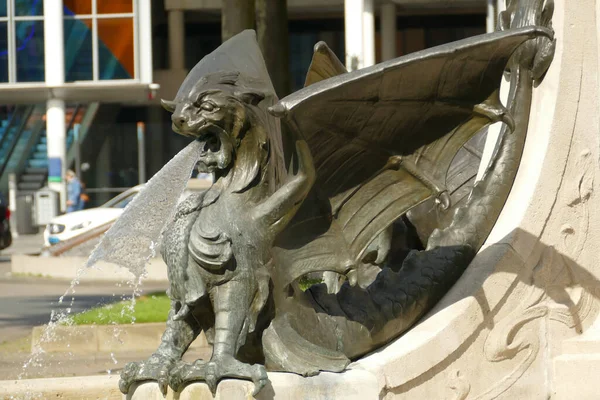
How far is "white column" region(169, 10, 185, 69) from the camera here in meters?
38.2

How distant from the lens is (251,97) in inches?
182

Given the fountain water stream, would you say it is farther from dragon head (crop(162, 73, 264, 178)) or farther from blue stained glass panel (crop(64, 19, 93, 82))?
blue stained glass panel (crop(64, 19, 93, 82))

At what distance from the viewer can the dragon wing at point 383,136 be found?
4723mm

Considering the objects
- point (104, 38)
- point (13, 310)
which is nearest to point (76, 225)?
point (13, 310)

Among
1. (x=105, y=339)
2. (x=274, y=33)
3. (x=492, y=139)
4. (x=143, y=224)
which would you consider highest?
(x=274, y=33)

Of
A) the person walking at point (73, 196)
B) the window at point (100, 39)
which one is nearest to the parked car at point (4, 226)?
the person walking at point (73, 196)

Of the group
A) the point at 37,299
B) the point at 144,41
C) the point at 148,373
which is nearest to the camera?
the point at 148,373

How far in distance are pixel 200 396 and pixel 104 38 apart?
32.0m

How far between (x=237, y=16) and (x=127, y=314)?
3369 millimetres

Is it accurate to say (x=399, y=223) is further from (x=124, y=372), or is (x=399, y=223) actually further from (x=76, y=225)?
(x=76, y=225)

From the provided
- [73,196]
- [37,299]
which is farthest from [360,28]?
[37,299]

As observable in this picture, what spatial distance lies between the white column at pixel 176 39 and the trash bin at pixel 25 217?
9.06m

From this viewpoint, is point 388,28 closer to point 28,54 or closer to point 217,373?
point 28,54

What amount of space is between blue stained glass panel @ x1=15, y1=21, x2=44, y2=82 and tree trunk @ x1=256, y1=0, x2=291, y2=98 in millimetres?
22388
